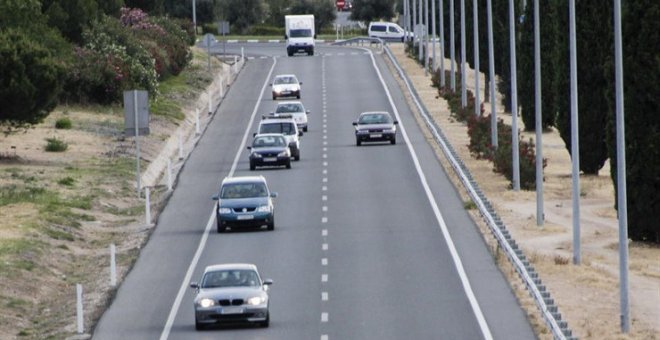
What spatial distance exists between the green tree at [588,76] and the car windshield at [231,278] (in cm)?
3013

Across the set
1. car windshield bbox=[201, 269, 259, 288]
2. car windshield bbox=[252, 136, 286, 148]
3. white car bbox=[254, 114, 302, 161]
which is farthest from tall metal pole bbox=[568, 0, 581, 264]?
white car bbox=[254, 114, 302, 161]

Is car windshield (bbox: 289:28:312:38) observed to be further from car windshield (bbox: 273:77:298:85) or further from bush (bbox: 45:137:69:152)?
bush (bbox: 45:137:69:152)

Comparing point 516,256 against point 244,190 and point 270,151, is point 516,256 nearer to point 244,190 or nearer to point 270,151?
point 244,190

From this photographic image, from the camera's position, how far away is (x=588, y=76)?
67.6 m

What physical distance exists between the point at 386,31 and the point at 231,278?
137778 mm

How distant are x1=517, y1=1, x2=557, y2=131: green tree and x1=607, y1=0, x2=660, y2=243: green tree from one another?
85.1ft

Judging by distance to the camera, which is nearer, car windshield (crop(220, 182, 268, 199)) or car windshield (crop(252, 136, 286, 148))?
car windshield (crop(220, 182, 268, 199))

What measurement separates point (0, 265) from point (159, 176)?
2428cm

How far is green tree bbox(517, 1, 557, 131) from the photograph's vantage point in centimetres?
8162

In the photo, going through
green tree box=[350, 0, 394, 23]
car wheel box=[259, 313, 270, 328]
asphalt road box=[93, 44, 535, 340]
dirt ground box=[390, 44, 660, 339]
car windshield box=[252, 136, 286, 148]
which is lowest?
dirt ground box=[390, 44, 660, 339]

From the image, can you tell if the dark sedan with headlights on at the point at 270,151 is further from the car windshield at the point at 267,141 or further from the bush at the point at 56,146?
the bush at the point at 56,146

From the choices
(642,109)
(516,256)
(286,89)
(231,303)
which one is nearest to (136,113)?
(642,109)

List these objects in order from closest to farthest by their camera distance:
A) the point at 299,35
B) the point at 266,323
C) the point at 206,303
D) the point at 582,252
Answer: the point at 206,303, the point at 266,323, the point at 582,252, the point at 299,35

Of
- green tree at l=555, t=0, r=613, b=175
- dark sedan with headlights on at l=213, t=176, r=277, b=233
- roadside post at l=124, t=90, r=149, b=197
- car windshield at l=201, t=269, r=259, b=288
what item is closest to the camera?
car windshield at l=201, t=269, r=259, b=288
